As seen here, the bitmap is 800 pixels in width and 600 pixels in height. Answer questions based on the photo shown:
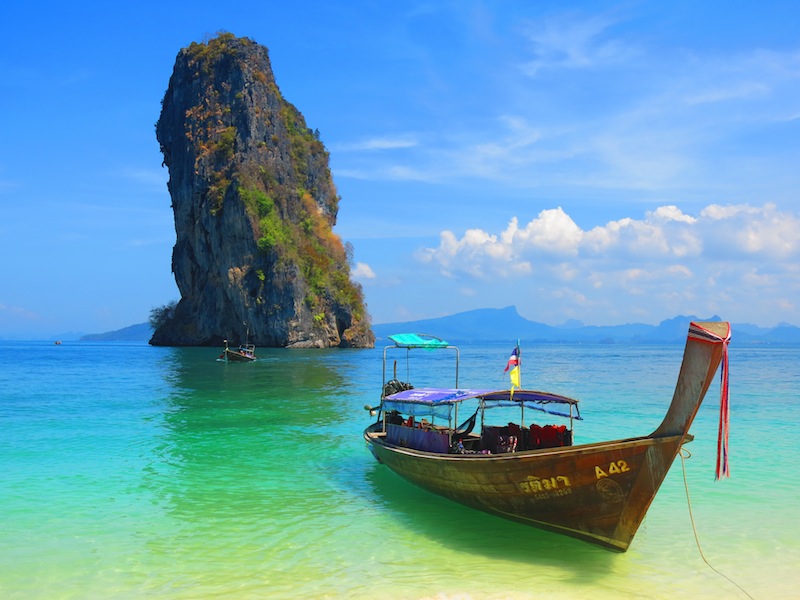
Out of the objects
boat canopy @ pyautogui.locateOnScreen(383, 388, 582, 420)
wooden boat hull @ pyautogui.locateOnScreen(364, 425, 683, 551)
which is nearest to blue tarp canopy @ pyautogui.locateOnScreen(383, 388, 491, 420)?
boat canopy @ pyautogui.locateOnScreen(383, 388, 582, 420)

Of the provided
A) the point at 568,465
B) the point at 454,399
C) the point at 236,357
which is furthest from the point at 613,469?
the point at 236,357

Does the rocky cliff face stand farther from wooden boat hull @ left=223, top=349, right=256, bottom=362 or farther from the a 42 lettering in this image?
the a 42 lettering

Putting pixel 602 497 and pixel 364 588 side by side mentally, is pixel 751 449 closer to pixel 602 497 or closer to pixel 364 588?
pixel 602 497

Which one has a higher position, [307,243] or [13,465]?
[307,243]

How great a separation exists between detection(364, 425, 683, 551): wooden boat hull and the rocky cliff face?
6619 cm

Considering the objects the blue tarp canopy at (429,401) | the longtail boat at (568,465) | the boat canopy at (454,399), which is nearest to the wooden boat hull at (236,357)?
the blue tarp canopy at (429,401)

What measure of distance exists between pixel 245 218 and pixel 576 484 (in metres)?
69.3

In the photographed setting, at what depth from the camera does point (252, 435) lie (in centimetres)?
1855

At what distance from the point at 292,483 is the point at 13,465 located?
7.07 m

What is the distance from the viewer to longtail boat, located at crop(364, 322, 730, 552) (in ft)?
24.4

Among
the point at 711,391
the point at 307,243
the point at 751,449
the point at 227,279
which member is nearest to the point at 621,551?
the point at 751,449

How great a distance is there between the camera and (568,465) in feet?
27.6

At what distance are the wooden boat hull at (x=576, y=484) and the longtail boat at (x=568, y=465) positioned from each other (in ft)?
0.04

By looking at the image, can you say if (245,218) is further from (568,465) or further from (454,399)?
(568,465)
